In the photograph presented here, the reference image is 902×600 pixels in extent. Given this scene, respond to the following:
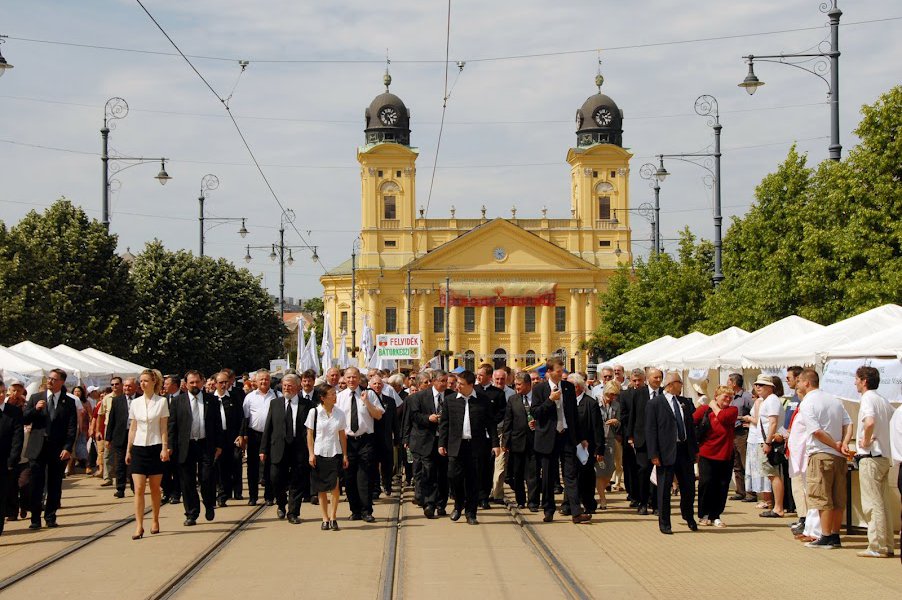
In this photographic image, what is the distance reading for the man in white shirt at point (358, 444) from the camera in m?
15.4

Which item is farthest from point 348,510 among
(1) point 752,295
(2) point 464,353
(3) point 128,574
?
(2) point 464,353

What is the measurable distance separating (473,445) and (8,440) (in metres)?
5.53

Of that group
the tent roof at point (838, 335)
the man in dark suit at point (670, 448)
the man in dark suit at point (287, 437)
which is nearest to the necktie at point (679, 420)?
the man in dark suit at point (670, 448)

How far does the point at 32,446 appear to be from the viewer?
15.1 meters

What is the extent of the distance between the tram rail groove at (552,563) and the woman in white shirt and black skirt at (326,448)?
7.41ft

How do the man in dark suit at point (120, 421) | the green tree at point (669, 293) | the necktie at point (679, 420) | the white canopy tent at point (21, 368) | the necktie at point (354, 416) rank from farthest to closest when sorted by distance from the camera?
the green tree at point (669, 293) < the white canopy tent at point (21, 368) < the man in dark suit at point (120, 421) < the necktie at point (354, 416) < the necktie at point (679, 420)

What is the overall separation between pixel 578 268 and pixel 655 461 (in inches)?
3479

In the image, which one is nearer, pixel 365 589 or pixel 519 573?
A: pixel 365 589

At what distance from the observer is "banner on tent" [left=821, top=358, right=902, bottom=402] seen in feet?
48.1

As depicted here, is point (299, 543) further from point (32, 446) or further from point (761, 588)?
point (761, 588)

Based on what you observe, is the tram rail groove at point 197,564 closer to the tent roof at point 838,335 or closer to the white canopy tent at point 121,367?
the tent roof at point 838,335

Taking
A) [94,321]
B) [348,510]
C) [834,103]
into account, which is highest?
[834,103]

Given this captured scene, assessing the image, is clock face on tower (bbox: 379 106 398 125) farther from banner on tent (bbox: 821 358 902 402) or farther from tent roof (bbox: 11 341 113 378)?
banner on tent (bbox: 821 358 902 402)

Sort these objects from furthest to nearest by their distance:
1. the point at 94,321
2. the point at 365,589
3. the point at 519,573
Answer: the point at 94,321 → the point at 519,573 → the point at 365,589
